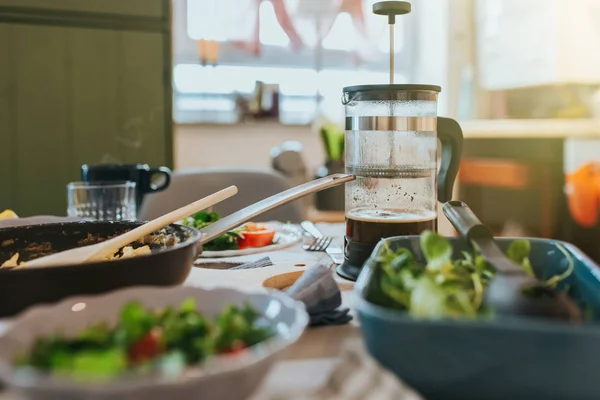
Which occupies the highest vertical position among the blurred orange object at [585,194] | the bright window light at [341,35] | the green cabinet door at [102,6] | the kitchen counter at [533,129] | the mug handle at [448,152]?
the bright window light at [341,35]

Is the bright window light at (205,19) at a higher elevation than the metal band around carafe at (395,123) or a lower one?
higher

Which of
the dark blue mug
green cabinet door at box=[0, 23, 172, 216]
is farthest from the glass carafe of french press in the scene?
green cabinet door at box=[0, 23, 172, 216]

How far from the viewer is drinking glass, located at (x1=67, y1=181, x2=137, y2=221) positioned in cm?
101

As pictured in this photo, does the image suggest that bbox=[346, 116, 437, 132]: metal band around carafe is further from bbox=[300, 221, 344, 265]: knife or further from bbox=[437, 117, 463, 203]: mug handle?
bbox=[300, 221, 344, 265]: knife

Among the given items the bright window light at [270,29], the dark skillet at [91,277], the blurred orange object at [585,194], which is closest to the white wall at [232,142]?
the bright window light at [270,29]

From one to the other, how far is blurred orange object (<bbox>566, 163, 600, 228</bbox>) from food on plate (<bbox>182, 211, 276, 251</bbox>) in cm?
190

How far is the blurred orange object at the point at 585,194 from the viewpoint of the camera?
2.47 meters

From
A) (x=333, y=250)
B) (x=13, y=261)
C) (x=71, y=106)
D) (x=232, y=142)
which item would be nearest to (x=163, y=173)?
(x=333, y=250)

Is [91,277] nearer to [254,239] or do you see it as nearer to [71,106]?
[254,239]

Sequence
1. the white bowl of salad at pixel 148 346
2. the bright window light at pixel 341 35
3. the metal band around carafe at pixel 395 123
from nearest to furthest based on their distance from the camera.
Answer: the white bowl of salad at pixel 148 346
the metal band around carafe at pixel 395 123
the bright window light at pixel 341 35

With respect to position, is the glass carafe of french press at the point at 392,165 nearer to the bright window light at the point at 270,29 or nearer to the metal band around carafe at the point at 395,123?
the metal band around carafe at the point at 395,123

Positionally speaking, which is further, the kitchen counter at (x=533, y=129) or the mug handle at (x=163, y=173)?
the kitchen counter at (x=533, y=129)

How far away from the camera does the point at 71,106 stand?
194 centimetres

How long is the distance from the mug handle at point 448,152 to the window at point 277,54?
2.13m
